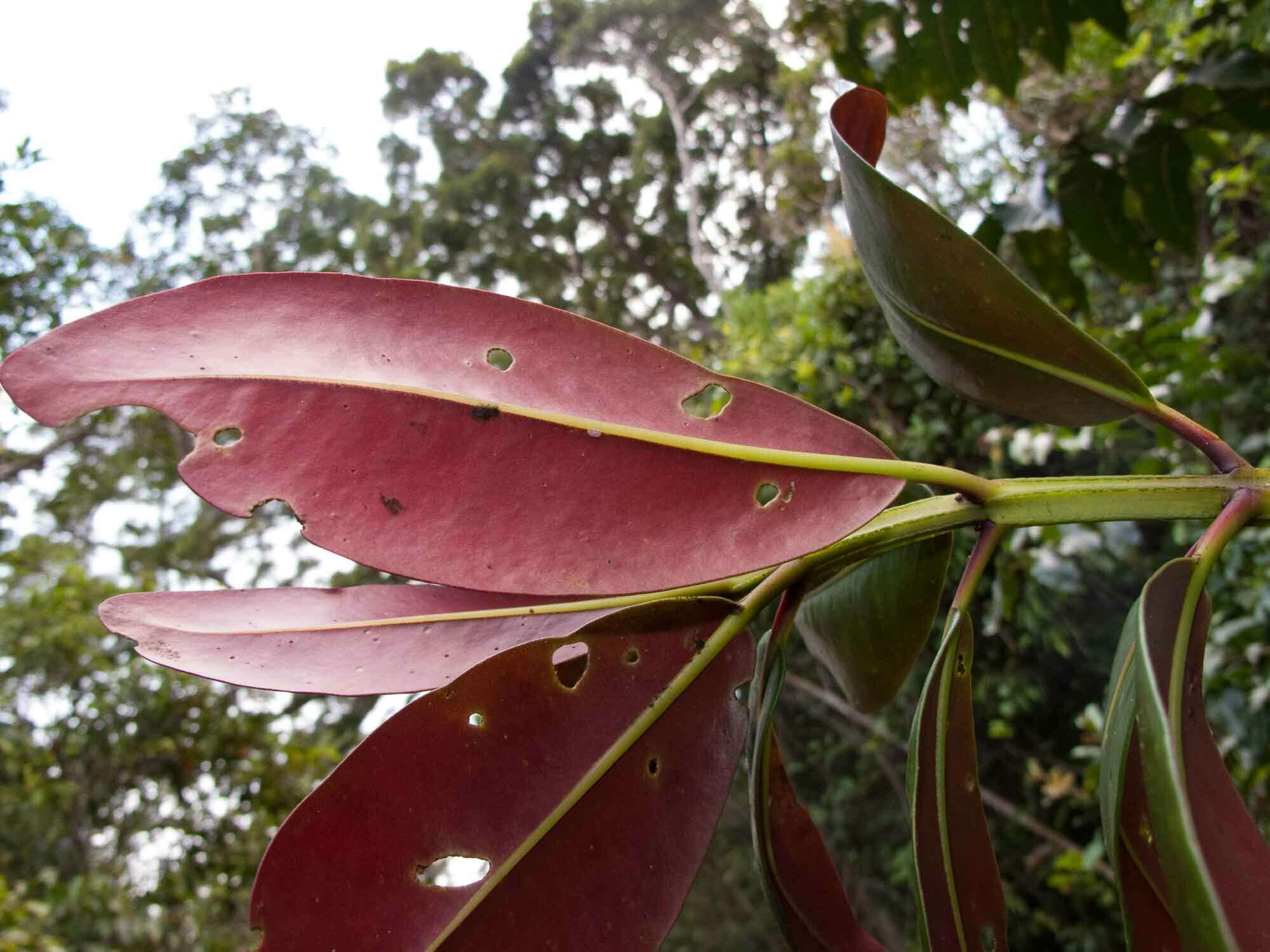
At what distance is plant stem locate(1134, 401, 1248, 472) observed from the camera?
353 mm

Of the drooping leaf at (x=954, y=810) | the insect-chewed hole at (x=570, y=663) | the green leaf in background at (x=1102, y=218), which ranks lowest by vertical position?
the drooping leaf at (x=954, y=810)

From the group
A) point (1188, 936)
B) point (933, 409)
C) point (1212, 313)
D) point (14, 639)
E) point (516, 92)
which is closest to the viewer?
point (1188, 936)

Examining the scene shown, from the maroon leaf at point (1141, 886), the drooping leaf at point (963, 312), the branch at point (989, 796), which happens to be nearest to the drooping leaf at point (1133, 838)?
the maroon leaf at point (1141, 886)

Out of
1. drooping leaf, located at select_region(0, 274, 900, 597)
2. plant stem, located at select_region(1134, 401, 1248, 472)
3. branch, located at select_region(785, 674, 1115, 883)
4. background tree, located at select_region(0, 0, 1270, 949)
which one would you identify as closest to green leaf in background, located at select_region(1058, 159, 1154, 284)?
background tree, located at select_region(0, 0, 1270, 949)

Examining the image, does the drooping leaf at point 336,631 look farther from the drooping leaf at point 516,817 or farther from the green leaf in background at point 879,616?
the green leaf in background at point 879,616

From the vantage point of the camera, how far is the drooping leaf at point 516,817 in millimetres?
310

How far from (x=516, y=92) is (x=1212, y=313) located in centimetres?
1074

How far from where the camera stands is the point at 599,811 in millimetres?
343

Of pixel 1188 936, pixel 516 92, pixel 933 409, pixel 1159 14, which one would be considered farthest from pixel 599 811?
pixel 516 92

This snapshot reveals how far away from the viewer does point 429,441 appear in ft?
1.12

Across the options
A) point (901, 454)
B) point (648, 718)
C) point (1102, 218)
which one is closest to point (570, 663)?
point (648, 718)

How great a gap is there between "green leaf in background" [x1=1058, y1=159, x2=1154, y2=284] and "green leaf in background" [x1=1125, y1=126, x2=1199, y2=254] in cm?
3

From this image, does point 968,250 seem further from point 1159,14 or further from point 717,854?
point 1159,14

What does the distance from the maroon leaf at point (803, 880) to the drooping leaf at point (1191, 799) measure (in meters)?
0.15
